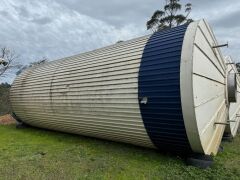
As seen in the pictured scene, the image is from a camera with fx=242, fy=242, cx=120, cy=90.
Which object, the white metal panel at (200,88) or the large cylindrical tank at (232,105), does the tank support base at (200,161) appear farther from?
the large cylindrical tank at (232,105)

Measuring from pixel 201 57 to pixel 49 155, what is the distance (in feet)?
12.7

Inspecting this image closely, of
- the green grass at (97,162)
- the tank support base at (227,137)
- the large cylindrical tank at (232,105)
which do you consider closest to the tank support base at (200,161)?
the green grass at (97,162)

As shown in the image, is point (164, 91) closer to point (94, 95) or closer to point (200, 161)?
point (200, 161)

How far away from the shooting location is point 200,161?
14.7ft

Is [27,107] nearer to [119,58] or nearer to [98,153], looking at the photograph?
[98,153]

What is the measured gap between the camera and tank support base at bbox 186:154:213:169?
445cm

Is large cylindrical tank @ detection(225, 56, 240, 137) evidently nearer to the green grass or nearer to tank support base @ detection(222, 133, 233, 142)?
tank support base @ detection(222, 133, 233, 142)

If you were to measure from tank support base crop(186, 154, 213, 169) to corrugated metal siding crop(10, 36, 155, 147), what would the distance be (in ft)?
2.77

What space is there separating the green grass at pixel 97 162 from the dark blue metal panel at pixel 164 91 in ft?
1.68

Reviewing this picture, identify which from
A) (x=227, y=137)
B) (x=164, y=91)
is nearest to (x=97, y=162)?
(x=164, y=91)

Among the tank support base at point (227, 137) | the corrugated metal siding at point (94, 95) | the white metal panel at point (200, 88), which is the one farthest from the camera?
the tank support base at point (227, 137)

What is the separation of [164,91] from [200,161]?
148 cm

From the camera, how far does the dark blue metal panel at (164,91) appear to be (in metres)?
4.21

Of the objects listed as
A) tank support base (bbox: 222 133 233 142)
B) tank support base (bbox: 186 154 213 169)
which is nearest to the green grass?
tank support base (bbox: 186 154 213 169)
